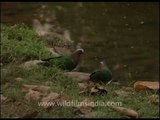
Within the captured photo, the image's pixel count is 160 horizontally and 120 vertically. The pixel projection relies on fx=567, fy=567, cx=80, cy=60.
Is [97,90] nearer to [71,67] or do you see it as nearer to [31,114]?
[71,67]

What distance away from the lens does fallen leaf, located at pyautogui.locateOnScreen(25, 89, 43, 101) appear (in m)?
5.34

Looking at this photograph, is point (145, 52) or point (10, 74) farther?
point (145, 52)

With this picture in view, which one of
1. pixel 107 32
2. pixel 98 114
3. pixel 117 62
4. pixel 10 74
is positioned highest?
pixel 107 32

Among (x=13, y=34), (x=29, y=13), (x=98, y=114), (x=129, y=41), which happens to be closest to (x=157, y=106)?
(x=98, y=114)

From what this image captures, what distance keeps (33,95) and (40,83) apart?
1.50ft

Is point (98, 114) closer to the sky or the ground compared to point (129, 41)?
closer to the ground

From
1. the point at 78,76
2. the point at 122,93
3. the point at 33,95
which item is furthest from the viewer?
the point at 78,76

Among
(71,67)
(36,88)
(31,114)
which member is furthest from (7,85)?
(71,67)

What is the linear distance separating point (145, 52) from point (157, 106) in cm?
496

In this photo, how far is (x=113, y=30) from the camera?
40.0ft

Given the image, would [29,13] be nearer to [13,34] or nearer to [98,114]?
[13,34]

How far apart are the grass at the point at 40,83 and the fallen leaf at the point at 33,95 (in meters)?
0.05

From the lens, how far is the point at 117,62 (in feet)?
32.0

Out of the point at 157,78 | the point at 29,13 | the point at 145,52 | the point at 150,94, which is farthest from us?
the point at 29,13
